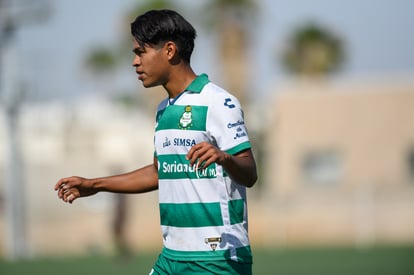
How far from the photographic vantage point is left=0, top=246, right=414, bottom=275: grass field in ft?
68.4

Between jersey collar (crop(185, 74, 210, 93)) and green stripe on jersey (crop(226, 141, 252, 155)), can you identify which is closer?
green stripe on jersey (crop(226, 141, 252, 155))

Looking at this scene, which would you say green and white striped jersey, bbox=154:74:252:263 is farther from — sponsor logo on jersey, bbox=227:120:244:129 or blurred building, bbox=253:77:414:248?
blurred building, bbox=253:77:414:248

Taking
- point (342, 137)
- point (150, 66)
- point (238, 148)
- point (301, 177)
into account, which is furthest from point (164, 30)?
point (301, 177)

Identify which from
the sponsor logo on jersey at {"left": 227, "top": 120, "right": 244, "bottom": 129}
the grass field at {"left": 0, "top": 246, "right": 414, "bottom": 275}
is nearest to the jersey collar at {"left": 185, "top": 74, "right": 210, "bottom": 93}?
the sponsor logo on jersey at {"left": 227, "top": 120, "right": 244, "bottom": 129}

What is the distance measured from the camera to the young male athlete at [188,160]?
21.3 ft

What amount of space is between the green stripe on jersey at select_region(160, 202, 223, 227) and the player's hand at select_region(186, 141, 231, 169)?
59cm

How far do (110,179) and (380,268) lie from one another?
14278mm

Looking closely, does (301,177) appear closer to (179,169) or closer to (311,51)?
(311,51)

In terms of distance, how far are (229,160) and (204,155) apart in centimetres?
25

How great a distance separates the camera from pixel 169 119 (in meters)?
6.68

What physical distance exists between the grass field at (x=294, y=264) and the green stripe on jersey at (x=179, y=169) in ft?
41.6

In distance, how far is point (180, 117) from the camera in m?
6.61

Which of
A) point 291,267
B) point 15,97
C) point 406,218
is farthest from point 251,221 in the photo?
point 291,267

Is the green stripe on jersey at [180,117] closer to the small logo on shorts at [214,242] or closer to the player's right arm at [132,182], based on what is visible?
the player's right arm at [132,182]
